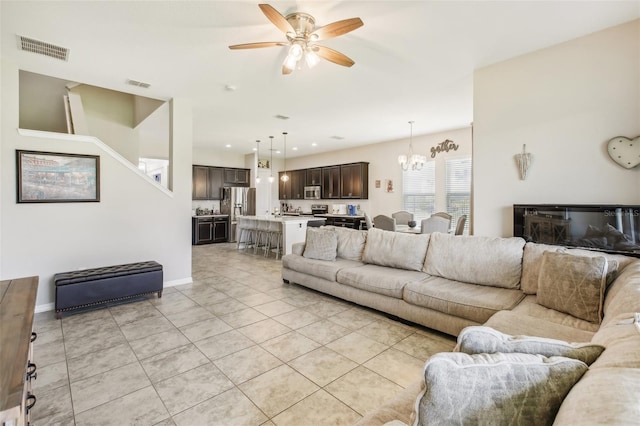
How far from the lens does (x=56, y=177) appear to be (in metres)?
3.71

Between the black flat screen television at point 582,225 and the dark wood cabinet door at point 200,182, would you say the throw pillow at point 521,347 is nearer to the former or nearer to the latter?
the black flat screen television at point 582,225

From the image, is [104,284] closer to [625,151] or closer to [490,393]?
[490,393]

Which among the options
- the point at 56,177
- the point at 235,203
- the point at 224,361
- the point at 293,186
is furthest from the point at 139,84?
the point at 293,186

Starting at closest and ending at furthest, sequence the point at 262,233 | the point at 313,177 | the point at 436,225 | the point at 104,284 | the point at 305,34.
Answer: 1. the point at 305,34
2. the point at 104,284
3. the point at 436,225
4. the point at 262,233
5. the point at 313,177

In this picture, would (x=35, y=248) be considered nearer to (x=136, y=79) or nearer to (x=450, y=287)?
(x=136, y=79)

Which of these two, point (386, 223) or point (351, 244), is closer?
point (351, 244)

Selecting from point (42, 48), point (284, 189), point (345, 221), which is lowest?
point (345, 221)

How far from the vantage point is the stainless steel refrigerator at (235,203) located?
29.4 ft

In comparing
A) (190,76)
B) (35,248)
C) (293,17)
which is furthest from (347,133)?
(35,248)

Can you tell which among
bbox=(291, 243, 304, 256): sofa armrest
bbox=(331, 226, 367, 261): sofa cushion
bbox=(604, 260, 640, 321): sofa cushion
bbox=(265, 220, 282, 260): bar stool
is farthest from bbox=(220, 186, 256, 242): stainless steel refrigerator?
bbox=(604, 260, 640, 321): sofa cushion

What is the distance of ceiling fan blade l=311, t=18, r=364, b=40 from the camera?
2268 millimetres

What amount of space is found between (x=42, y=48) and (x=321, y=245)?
3.79 metres

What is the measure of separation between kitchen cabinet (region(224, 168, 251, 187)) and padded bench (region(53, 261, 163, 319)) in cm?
570

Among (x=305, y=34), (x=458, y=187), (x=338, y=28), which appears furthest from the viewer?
(x=458, y=187)
